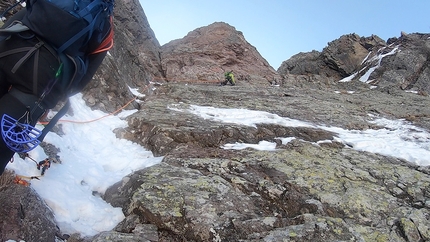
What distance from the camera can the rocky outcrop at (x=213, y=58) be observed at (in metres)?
27.8

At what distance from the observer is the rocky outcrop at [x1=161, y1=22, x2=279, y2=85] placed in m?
27.8

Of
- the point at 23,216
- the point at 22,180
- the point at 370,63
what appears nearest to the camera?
the point at 23,216

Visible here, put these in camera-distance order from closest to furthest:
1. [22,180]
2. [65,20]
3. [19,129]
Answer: [65,20] < [19,129] < [22,180]

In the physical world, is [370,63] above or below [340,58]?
below

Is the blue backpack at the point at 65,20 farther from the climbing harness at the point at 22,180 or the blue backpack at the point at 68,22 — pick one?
the climbing harness at the point at 22,180

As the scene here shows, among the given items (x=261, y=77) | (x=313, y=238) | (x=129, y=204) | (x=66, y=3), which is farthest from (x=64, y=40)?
(x=261, y=77)

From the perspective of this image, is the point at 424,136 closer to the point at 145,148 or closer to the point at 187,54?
the point at 145,148

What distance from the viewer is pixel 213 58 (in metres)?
31.4

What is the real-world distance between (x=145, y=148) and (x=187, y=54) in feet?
76.5

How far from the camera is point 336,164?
7.66m

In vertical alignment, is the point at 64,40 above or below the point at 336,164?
above

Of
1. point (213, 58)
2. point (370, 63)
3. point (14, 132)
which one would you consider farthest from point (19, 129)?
point (370, 63)

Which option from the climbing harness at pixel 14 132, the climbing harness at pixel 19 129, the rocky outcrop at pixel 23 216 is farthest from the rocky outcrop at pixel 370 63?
the climbing harness at pixel 14 132

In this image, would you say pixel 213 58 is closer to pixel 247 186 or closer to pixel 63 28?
pixel 247 186
